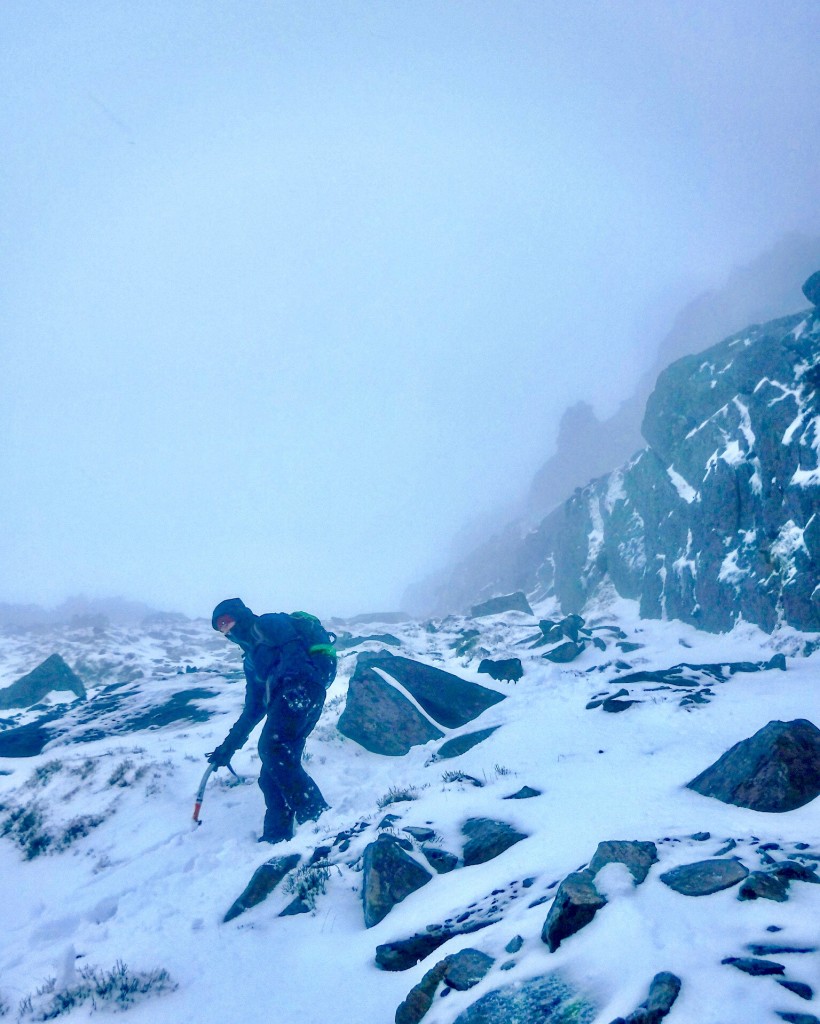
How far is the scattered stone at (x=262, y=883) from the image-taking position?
582 cm

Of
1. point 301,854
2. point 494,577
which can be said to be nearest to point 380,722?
point 301,854

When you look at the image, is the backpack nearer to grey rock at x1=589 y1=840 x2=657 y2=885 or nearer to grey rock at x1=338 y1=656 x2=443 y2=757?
grey rock at x1=338 y1=656 x2=443 y2=757

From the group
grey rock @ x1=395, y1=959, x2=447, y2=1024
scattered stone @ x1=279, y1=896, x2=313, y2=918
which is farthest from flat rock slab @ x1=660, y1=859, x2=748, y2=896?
scattered stone @ x1=279, y1=896, x2=313, y2=918

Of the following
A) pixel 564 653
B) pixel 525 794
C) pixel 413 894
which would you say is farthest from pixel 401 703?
pixel 564 653

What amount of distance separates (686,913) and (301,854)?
4789mm

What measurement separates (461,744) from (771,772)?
22.4 ft

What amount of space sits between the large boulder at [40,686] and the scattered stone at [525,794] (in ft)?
76.9

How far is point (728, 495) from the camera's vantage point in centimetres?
2586

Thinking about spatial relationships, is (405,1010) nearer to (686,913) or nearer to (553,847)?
(686,913)

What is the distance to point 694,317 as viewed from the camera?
97625mm

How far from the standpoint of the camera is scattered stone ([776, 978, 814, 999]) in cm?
257

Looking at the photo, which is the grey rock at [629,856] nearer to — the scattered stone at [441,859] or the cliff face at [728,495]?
the scattered stone at [441,859]

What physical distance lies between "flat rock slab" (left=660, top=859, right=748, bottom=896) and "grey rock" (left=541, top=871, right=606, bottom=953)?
2.10ft

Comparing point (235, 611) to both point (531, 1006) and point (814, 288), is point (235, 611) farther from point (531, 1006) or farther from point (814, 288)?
point (814, 288)
